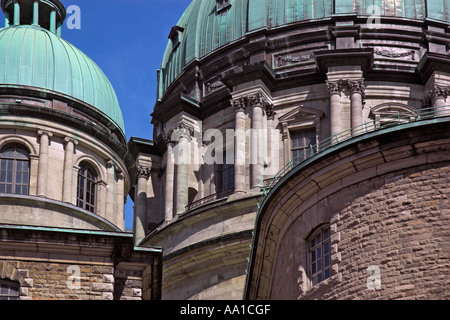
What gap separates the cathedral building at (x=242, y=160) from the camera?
1355 inches

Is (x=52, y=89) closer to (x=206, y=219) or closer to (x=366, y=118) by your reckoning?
(x=206, y=219)

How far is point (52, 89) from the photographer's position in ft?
172

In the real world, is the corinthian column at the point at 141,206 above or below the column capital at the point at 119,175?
above

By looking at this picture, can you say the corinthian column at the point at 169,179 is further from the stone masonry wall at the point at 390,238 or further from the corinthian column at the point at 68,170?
the stone masonry wall at the point at 390,238

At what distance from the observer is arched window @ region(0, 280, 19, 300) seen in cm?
3850

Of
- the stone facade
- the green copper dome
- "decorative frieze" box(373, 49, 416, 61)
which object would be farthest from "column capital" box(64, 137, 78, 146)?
"decorative frieze" box(373, 49, 416, 61)

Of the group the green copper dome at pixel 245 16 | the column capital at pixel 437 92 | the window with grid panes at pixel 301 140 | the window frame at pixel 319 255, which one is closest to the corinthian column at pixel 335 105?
the window with grid panes at pixel 301 140

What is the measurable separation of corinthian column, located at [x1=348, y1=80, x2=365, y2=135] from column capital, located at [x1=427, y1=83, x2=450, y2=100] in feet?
9.22

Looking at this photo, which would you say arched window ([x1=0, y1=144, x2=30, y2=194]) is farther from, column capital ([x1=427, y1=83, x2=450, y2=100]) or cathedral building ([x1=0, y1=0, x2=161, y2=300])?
column capital ([x1=427, y1=83, x2=450, y2=100])

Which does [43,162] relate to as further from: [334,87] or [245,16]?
[245,16]

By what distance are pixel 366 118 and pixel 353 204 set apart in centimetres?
2459

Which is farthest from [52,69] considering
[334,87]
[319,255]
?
[319,255]

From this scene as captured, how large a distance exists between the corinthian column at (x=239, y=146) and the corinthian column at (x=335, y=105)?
366cm

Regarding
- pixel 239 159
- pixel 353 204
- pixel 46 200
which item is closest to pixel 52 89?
pixel 46 200
